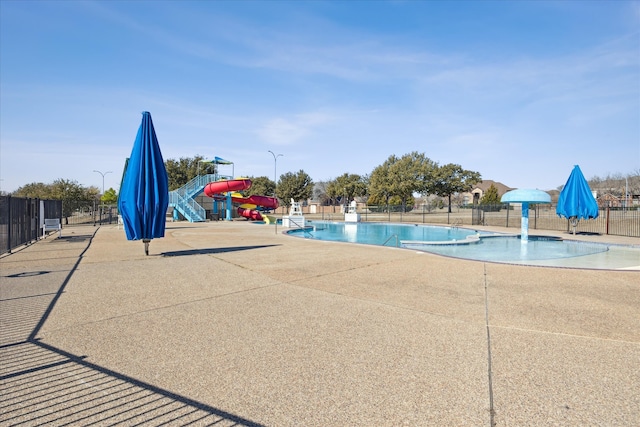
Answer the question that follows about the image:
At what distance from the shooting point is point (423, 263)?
433 inches

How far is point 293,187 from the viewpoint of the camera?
248 ft

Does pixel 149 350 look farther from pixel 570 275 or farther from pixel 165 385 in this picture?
pixel 570 275

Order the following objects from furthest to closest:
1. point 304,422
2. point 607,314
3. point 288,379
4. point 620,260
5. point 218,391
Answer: point 620,260
point 607,314
point 288,379
point 218,391
point 304,422

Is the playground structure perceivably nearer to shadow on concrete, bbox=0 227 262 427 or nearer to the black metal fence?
the black metal fence

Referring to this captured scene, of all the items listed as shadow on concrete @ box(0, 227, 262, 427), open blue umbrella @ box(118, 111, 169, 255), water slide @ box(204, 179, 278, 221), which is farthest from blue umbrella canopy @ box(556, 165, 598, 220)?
water slide @ box(204, 179, 278, 221)

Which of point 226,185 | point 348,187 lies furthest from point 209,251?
point 348,187

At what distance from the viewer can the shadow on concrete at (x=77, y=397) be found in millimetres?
3004

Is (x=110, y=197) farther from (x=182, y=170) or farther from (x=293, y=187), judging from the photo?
(x=293, y=187)

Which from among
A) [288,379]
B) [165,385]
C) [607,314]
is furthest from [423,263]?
[165,385]

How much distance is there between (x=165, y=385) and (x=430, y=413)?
242 centimetres

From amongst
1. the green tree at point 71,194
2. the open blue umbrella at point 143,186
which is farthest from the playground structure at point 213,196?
the open blue umbrella at point 143,186

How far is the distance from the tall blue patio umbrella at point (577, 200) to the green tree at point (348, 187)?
60.7m

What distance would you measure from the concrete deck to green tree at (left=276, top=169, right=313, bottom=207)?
6713cm

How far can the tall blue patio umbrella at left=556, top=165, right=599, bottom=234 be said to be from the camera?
19.6 meters
